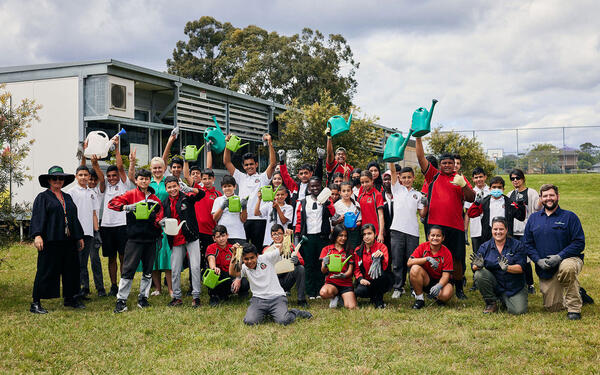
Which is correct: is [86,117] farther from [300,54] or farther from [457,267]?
[300,54]

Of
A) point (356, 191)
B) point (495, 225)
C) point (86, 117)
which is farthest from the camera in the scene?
point (86, 117)

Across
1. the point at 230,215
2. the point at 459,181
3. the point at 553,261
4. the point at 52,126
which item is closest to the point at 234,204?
the point at 230,215

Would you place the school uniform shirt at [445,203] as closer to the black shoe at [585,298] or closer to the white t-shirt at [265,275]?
the black shoe at [585,298]

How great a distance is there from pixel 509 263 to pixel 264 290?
2.86 metres

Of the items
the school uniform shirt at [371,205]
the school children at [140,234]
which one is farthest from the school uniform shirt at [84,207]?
the school uniform shirt at [371,205]

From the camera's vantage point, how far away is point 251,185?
7.64 meters

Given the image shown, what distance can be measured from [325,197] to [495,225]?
83.2 inches

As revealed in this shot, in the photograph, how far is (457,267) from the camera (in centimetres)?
676

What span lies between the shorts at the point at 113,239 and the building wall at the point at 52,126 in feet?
17.0

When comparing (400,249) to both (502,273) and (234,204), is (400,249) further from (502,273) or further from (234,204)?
(234,204)

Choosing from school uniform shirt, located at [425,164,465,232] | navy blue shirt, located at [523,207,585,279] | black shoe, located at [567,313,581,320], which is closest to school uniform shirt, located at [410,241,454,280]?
school uniform shirt, located at [425,164,465,232]

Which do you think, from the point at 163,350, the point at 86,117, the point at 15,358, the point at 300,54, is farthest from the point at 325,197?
the point at 300,54

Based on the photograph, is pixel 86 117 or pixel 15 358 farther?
pixel 86 117

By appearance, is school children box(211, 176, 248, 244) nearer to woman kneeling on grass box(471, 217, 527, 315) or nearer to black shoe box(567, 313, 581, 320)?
woman kneeling on grass box(471, 217, 527, 315)
